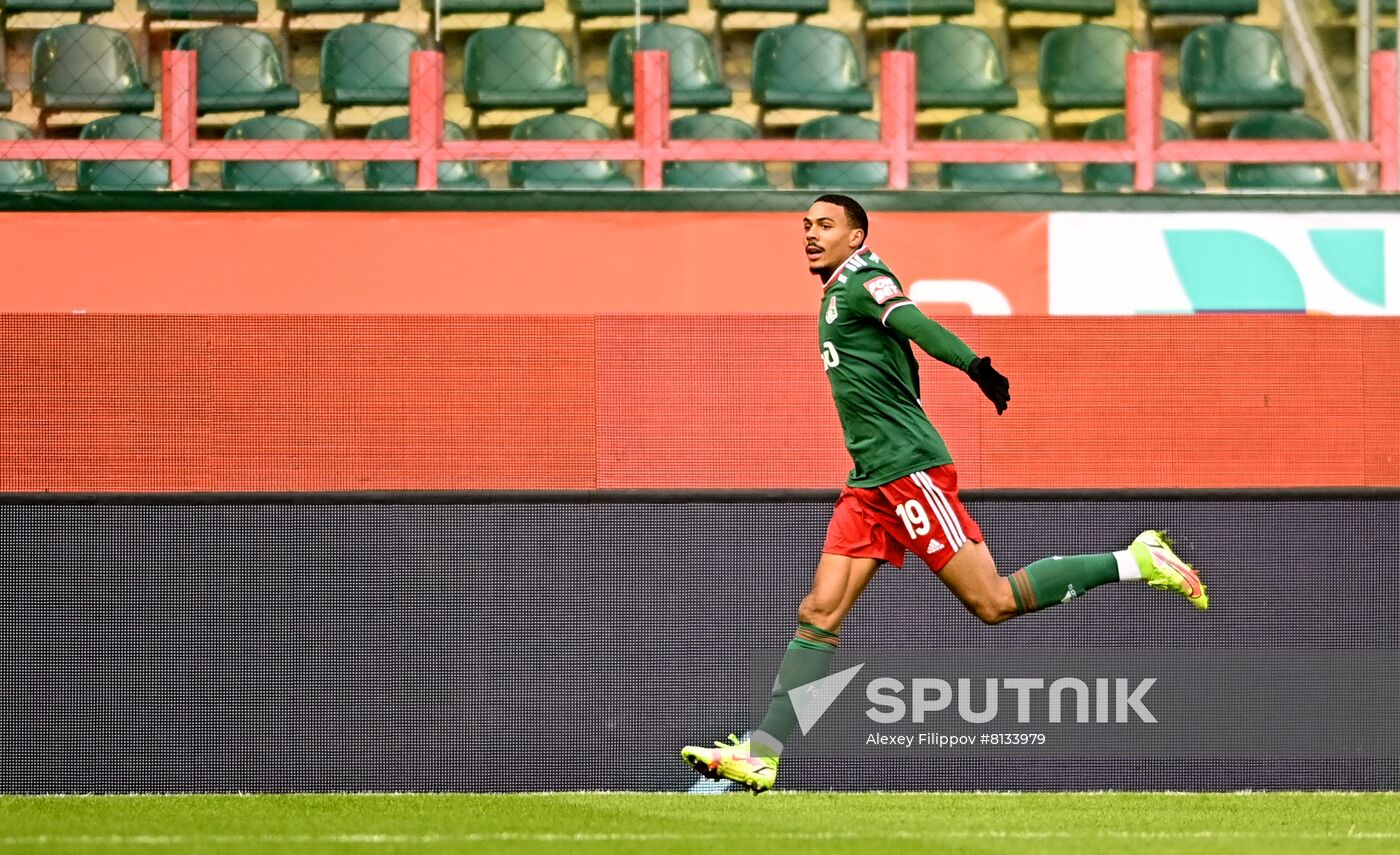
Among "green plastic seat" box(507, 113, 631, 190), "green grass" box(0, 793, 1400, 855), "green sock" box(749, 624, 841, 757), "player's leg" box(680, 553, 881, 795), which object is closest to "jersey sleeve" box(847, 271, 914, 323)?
"player's leg" box(680, 553, 881, 795)

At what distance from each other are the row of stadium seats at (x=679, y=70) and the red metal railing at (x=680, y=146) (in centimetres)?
113

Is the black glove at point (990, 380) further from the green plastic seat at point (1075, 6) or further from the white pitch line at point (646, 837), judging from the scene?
the green plastic seat at point (1075, 6)

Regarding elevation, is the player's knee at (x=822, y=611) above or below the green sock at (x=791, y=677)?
above

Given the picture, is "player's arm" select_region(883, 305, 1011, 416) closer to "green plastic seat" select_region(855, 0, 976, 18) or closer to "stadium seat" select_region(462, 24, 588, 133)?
"stadium seat" select_region(462, 24, 588, 133)

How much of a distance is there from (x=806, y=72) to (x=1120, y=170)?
6.16ft

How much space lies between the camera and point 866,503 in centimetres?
545

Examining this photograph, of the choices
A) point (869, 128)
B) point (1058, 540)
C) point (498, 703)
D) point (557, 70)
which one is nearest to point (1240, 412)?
point (1058, 540)

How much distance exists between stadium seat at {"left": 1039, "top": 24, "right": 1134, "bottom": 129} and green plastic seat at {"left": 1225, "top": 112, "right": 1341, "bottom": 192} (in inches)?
28.8

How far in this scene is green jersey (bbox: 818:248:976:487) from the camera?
536 cm

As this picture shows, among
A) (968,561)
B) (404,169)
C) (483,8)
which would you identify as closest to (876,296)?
(968,561)

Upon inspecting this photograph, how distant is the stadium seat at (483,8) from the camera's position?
32.3ft

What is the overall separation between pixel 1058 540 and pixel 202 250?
12.2ft

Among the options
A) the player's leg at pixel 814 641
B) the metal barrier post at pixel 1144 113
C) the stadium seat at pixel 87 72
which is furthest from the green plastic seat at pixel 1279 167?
the stadium seat at pixel 87 72

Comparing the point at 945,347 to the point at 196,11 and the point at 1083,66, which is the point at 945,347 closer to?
the point at 1083,66
